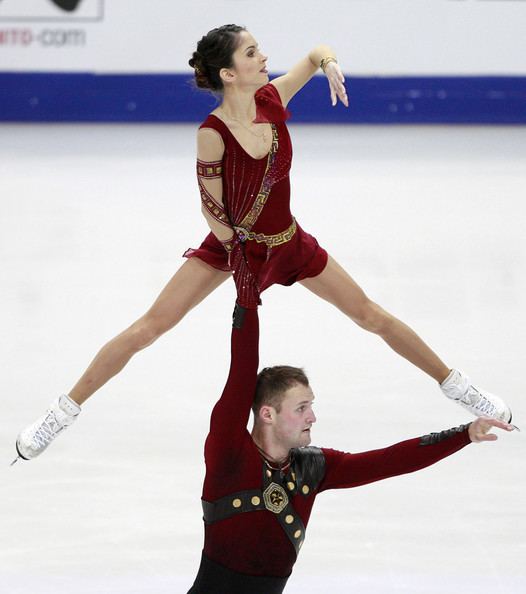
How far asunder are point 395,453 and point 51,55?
25.9 ft

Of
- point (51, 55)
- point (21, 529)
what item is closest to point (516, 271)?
point (21, 529)

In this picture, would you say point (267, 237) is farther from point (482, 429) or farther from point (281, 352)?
point (281, 352)

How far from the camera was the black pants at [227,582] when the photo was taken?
336 centimetres

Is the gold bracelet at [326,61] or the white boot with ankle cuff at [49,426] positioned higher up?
the gold bracelet at [326,61]

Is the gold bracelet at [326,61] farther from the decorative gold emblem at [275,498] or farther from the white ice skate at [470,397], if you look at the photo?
the decorative gold emblem at [275,498]

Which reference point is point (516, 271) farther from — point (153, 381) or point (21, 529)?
point (21, 529)

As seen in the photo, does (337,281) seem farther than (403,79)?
No

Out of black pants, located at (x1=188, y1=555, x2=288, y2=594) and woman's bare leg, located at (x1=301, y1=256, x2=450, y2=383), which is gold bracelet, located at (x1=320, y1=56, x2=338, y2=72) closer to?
woman's bare leg, located at (x1=301, y1=256, x2=450, y2=383)

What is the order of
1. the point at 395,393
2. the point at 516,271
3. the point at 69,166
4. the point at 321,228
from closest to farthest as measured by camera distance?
the point at 395,393
the point at 516,271
the point at 321,228
the point at 69,166

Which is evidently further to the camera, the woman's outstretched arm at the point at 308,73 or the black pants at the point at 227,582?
the woman's outstretched arm at the point at 308,73

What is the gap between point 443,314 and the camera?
655 cm

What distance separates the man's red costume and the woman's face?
37.7 inches

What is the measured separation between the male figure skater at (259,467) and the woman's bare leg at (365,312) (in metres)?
0.82

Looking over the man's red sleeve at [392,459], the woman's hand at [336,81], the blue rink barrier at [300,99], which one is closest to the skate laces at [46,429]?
the man's red sleeve at [392,459]
